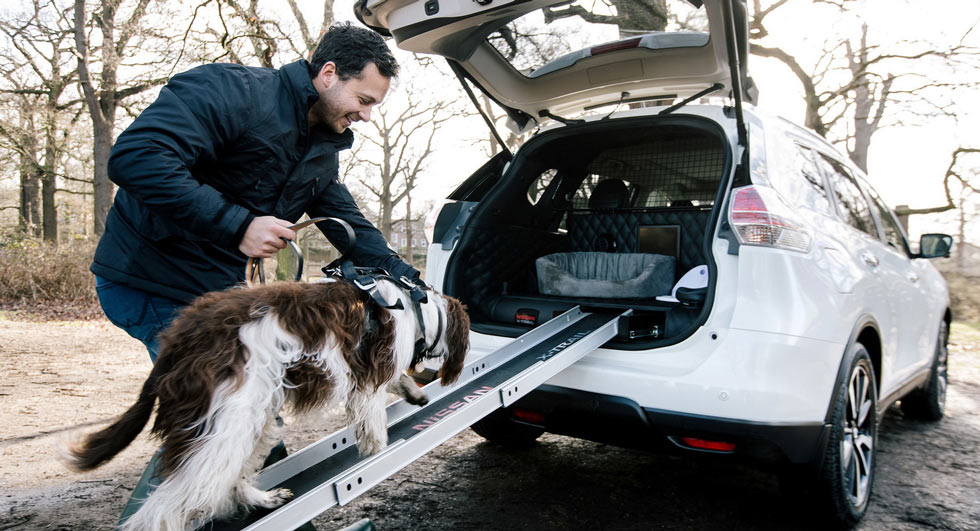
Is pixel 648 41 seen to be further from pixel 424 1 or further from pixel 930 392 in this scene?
pixel 930 392

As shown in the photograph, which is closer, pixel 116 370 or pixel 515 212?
pixel 515 212

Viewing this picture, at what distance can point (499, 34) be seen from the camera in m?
3.42

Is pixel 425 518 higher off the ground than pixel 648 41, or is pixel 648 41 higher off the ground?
pixel 648 41

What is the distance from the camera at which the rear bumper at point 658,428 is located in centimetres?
245

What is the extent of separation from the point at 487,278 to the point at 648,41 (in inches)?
62.8

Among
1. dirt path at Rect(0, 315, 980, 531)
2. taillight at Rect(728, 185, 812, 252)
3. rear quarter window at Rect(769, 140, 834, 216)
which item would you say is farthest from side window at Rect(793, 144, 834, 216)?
dirt path at Rect(0, 315, 980, 531)

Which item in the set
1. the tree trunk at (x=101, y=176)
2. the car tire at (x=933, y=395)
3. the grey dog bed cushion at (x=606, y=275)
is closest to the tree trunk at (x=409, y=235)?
the tree trunk at (x=101, y=176)

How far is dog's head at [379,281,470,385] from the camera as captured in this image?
222 cm

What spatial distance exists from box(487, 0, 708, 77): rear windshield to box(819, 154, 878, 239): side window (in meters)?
1.15

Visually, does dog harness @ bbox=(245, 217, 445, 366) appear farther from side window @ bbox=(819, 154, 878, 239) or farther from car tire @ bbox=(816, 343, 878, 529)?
side window @ bbox=(819, 154, 878, 239)

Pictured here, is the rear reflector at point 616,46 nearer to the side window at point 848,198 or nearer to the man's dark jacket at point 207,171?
the side window at point 848,198

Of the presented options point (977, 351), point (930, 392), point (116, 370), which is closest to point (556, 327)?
point (930, 392)

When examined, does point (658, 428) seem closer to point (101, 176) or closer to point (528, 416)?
point (528, 416)

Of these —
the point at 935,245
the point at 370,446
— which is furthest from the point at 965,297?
the point at 370,446
